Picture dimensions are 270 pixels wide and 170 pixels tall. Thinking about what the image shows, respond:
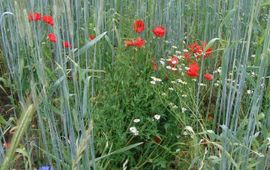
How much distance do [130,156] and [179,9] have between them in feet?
2.41

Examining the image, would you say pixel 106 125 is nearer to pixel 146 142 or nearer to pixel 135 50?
pixel 146 142

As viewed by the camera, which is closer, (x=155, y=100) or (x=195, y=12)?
(x=155, y=100)

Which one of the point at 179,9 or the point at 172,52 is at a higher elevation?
the point at 179,9

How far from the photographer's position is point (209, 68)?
2035mm

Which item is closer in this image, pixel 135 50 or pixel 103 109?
pixel 103 109

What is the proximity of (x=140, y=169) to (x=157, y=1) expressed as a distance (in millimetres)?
820

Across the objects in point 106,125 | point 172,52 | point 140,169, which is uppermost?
point 172,52

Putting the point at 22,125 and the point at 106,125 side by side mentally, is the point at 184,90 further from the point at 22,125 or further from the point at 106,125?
the point at 22,125

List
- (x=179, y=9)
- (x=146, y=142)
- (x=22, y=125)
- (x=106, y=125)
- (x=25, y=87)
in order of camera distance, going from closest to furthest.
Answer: (x=22, y=125), (x=106, y=125), (x=146, y=142), (x=25, y=87), (x=179, y=9)

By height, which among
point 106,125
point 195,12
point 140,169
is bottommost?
point 140,169

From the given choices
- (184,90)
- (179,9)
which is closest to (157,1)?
(179,9)

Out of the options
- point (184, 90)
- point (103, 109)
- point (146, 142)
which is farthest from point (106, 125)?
point (184, 90)

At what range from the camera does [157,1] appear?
1959 millimetres

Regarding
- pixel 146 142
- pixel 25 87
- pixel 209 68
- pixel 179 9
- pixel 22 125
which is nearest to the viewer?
pixel 22 125
